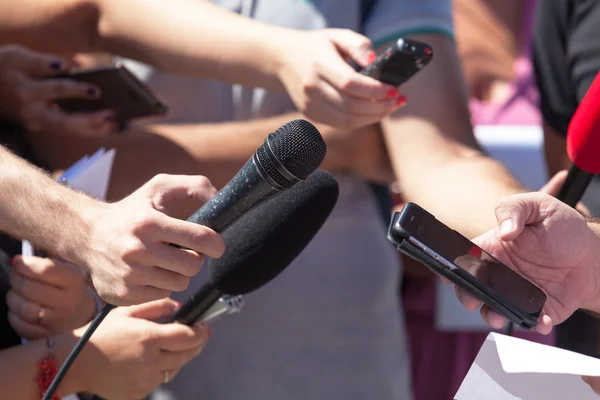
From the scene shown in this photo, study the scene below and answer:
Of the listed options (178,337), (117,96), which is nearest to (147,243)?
(178,337)

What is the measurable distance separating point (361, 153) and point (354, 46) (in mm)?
251

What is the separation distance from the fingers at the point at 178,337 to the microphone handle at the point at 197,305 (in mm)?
10

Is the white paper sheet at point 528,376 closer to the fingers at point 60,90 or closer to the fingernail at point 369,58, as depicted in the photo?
the fingernail at point 369,58

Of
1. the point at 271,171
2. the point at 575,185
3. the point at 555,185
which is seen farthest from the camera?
the point at 555,185

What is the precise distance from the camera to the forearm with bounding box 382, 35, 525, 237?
114cm

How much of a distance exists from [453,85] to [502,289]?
1.80 feet

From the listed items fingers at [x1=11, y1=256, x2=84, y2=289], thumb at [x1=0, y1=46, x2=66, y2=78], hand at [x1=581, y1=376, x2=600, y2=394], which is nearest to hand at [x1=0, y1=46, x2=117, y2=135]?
thumb at [x1=0, y1=46, x2=66, y2=78]

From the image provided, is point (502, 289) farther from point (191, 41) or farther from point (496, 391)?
point (191, 41)

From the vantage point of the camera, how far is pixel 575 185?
3.09 ft

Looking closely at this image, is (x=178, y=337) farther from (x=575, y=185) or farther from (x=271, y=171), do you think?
(x=575, y=185)

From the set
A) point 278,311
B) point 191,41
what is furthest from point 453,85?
point 278,311

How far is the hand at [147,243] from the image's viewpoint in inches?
29.1

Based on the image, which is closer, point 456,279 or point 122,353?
point 456,279

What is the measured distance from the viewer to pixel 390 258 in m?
1.50
